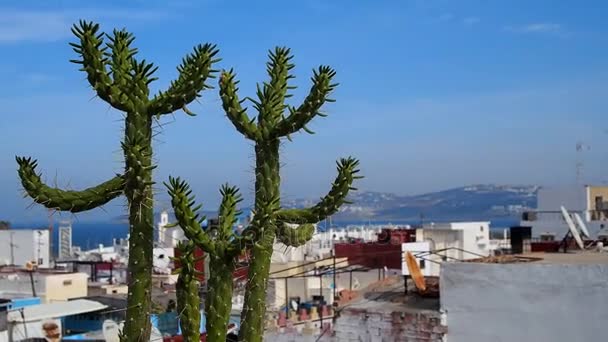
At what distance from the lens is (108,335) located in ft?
56.7

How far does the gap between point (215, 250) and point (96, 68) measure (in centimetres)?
183

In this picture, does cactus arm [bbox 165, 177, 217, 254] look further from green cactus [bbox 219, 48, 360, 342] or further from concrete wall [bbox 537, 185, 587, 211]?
concrete wall [bbox 537, 185, 587, 211]

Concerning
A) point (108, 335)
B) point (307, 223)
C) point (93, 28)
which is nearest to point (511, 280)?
point (307, 223)

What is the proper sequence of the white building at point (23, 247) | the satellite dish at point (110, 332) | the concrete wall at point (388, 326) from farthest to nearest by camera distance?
the white building at point (23, 247), the satellite dish at point (110, 332), the concrete wall at point (388, 326)

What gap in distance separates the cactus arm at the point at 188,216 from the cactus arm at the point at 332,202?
0.75 metres

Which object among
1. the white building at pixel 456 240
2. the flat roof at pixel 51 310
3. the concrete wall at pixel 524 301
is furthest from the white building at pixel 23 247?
the concrete wall at pixel 524 301

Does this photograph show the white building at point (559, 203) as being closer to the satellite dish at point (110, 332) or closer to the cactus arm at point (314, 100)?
the satellite dish at point (110, 332)

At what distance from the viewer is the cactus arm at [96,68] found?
6.66 meters

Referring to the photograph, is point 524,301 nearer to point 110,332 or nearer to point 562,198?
point 110,332

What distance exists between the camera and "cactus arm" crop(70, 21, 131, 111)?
6.66 metres

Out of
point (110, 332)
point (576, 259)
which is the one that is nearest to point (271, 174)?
point (576, 259)

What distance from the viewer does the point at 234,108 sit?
7.41 metres

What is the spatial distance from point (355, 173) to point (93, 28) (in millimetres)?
2537

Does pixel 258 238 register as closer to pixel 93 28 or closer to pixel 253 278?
pixel 253 278
